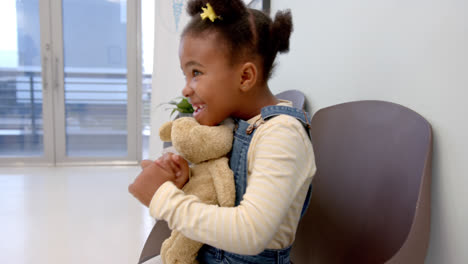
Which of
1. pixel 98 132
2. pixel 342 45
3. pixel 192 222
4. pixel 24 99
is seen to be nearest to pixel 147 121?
pixel 98 132

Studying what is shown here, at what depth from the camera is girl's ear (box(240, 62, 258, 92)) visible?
0.67 metres

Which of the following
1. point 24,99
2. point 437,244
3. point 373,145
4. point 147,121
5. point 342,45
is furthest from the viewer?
point 147,121

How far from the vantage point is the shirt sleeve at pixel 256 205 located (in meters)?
0.54

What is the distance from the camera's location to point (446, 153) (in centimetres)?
63

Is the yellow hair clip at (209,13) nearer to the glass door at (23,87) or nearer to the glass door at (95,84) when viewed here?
the glass door at (95,84)

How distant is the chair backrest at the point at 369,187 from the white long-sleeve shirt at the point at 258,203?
220 mm

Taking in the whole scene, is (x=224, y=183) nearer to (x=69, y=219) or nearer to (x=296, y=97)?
(x=296, y=97)

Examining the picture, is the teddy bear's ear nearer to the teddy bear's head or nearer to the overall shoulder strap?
the teddy bear's head

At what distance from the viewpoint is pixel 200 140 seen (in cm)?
68

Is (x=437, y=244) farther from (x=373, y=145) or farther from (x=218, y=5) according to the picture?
(x=218, y=5)

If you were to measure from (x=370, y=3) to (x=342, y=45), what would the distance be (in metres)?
0.17

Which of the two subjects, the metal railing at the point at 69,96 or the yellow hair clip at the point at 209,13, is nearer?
the yellow hair clip at the point at 209,13

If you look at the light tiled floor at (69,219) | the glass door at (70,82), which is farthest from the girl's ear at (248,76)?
the glass door at (70,82)

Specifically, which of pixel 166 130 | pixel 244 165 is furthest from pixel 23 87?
pixel 244 165
